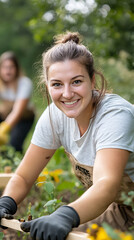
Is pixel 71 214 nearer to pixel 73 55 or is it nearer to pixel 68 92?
pixel 68 92

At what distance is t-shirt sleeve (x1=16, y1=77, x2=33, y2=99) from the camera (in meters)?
4.93

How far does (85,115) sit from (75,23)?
2.36 meters

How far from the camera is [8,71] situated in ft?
17.1

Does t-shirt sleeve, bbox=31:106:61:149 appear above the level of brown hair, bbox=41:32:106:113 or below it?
below

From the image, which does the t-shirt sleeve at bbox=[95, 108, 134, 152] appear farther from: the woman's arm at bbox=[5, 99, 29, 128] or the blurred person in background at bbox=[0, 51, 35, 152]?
the blurred person in background at bbox=[0, 51, 35, 152]

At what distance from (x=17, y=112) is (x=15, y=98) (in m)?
0.36

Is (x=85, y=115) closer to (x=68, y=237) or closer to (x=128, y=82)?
(x=68, y=237)

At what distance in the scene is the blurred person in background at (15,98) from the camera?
16.3 ft

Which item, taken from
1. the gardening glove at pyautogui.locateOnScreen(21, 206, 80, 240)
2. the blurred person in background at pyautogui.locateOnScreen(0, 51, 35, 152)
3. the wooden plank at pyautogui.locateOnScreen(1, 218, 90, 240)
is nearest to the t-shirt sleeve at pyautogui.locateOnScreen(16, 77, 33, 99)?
the blurred person in background at pyautogui.locateOnScreen(0, 51, 35, 152)

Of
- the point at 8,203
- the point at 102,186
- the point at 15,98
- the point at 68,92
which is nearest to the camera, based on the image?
the point at 102,186

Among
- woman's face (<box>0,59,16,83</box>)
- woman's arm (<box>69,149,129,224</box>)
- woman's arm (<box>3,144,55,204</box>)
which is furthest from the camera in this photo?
woman's face (<box>0,59,16,83</box>)

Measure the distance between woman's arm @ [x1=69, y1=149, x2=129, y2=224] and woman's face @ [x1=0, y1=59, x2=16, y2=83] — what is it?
3.59 meters

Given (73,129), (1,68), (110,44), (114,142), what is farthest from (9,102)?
(114,142)

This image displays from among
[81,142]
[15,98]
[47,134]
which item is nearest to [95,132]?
[81,142]
